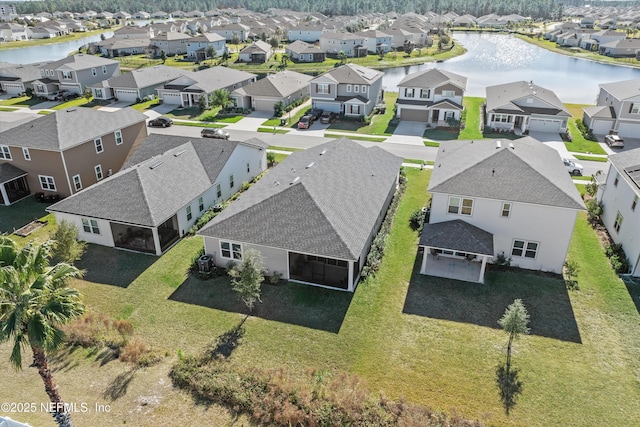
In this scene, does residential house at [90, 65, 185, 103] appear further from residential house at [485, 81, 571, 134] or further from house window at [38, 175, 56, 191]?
residential house at [485, 81, 571, 134]

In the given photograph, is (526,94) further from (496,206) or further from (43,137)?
(43,137)

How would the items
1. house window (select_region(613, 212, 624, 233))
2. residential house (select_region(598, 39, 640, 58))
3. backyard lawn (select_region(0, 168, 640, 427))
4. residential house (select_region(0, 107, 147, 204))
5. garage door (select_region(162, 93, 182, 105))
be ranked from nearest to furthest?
backyard lawn (select_region(0, 168, 640, 427)) → house window (select_region(613, 212, 624, 233)) → residential house (select_region(0, 107, 147, 204)) → garage door (select_region(162, 93, 182, 105)) → residential house (select_region(598, 39, 640, 58))

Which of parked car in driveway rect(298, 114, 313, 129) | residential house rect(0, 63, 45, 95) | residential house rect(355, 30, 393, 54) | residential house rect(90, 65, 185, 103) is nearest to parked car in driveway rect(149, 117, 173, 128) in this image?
residential house rect(90, 65, 185, 103)

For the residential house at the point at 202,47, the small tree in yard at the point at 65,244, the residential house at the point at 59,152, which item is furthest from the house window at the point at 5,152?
the residential house at the point at 202,47

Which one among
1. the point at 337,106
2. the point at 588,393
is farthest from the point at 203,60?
the point at 588,393

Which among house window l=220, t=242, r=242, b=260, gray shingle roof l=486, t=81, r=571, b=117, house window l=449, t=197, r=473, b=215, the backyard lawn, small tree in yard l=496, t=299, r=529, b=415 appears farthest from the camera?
gray shingle roof l=486, t=81, r=571, b=117
